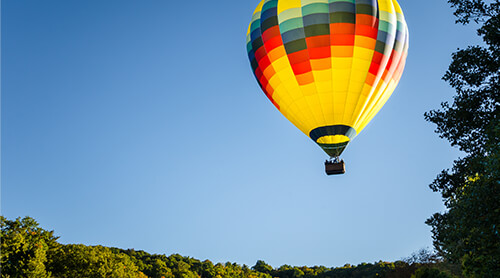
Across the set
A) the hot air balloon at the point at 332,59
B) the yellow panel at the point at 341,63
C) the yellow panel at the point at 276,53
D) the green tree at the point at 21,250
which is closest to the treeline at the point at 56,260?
the green tree at the point at 21,250

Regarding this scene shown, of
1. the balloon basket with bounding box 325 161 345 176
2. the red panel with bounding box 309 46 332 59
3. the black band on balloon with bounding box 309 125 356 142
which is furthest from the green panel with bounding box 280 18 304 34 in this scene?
the balloon basket with bounding box 325 161 345 176

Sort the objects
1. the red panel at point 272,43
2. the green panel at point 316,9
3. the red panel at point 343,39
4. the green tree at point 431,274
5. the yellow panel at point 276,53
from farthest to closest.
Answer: the green tree at point 431,274 < the red panel at point 272,43 < the yellow panel at point 276,53 < the green panel at point 316,9 < the red panel at point 343,39

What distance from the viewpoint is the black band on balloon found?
2738cm

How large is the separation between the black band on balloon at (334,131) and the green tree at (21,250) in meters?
24.0

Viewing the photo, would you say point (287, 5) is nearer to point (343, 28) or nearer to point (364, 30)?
point (343, 28)

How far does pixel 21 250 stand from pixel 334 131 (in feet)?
84.2

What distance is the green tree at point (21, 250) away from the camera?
115ft

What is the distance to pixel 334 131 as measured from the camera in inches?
1081

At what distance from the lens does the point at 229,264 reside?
122 metres

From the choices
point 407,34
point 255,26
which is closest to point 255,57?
point 255,26

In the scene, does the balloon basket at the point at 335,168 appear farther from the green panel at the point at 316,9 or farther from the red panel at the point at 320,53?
the green panel at the point at 316,9

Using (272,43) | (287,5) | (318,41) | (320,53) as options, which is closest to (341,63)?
(320,53)

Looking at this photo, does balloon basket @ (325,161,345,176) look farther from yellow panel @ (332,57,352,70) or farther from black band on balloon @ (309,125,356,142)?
yellow panel @ (332,57,352,70)

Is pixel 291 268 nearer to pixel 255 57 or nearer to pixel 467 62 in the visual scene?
pixel 255 57
